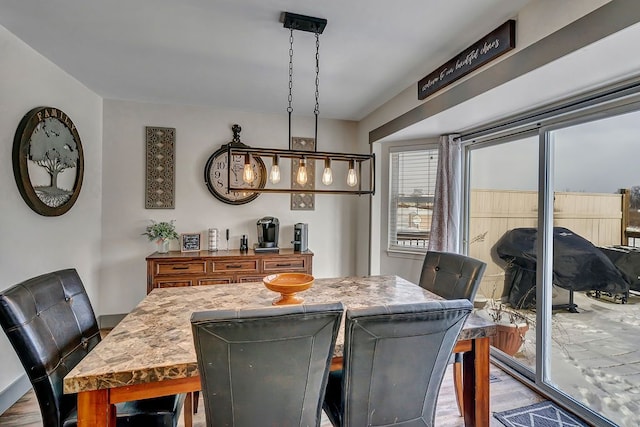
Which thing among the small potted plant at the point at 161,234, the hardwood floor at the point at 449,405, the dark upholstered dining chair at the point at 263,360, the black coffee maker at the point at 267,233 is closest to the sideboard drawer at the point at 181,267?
the small potted plant at the point at 161,234

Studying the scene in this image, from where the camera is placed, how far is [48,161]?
8.27ft

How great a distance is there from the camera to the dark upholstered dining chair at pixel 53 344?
1.22 metres

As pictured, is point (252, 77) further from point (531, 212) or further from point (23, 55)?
point (531, 212)

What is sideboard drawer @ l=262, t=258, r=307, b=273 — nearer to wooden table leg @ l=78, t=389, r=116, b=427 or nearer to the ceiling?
the ceiling

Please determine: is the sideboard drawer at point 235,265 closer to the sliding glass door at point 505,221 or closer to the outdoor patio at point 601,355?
the sliding glass door at point 505,221

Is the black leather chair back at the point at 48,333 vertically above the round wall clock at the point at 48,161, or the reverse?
the round wall clock at the point at 48,161

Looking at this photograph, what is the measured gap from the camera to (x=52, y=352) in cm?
132

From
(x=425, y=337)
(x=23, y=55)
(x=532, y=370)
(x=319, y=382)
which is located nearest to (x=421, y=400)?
(x=425, y=337)

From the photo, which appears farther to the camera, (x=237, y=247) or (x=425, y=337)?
(x=237, y=247)

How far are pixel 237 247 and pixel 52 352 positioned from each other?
8.13ft

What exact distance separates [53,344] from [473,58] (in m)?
2.80

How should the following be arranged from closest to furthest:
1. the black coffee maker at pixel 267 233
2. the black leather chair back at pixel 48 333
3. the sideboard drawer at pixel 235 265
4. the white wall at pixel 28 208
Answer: the black leather chair back at pixel 48 333, the white wall at pixel 28 208, the sideboard drawer at pixel 235 265, the black coffee maker at pixel 267 233

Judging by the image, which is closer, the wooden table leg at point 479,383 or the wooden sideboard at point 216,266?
the wooden table leg at point 479,383

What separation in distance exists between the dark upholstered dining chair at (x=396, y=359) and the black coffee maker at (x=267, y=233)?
8.16 ft
